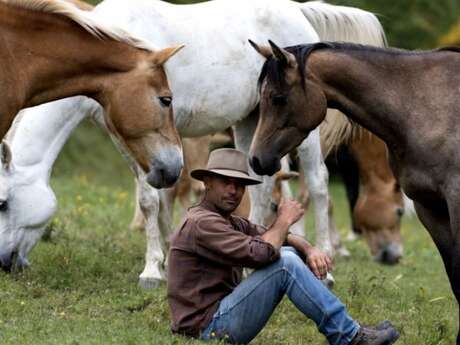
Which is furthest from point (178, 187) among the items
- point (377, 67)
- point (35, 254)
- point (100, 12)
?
point (377, 67)

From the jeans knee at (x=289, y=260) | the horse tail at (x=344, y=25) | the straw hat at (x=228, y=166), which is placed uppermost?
the straw hat at (x=228, y=166)

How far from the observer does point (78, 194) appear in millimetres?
13648

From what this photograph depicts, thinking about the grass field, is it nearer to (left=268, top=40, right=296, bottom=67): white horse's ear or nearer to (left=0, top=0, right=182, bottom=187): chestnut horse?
(left=0, top=0, right=182, bottom=187): chestnut horse

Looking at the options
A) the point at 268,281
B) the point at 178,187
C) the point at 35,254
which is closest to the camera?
the point at 268,281

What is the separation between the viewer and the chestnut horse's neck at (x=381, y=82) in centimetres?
692

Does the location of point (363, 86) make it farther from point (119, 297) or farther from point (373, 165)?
point (373, 165)

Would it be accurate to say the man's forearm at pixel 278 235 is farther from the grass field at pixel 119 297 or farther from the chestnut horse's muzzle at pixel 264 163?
the chestnut horse's muzzle at pixel 264 163

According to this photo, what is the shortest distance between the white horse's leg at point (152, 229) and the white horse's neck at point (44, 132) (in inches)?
26.7

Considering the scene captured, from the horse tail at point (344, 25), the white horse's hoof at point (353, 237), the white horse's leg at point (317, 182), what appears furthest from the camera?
the white horse's hoof at point (353, 237)

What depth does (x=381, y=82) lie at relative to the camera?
6977mm

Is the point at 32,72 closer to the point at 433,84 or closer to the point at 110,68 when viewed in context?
the point at 110,68

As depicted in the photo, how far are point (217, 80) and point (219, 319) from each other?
95.0 inches

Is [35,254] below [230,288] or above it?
below

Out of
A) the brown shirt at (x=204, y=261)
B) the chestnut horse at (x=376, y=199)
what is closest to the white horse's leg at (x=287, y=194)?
the chestnut horse at (x=376, y=199)
